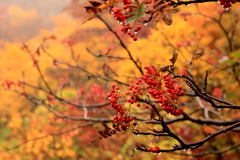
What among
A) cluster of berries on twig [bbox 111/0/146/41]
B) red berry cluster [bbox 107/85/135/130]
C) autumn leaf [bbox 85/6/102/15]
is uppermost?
cluster of berries on twig [bbox 111/0/146/41]

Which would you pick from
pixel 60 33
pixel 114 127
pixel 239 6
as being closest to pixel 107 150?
pixel 114 127

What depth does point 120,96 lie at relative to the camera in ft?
3.45

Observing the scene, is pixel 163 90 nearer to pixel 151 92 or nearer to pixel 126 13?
pixel 151 92

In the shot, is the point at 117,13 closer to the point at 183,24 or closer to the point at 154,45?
the point at 154,45

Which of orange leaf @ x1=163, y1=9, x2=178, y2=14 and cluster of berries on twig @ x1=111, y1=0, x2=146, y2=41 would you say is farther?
orange leaf @ x1=163, y1=9, x2=178, y2=14

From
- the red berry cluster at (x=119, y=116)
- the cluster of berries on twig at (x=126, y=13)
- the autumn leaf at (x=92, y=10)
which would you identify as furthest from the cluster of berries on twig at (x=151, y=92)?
the autumn leaf at (x=92, y=10)

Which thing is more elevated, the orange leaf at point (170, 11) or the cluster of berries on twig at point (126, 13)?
the orange leaf at point (170, 11)

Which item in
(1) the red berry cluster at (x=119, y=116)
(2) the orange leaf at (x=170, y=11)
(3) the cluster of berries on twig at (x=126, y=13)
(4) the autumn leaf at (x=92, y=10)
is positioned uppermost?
(2) the orange leaf at (x=170, y=11)

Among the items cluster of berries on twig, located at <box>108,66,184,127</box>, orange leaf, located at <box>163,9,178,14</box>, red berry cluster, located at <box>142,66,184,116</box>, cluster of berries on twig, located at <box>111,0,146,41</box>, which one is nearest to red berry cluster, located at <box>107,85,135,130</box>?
cluster of berries on twig, located at <box>108,66,184,127</box>

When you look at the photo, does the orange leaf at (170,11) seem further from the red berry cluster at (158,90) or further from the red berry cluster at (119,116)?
the red berry cluster at (119,116)

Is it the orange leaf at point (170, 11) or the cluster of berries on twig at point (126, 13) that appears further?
the orange leaf at point (170, 11)

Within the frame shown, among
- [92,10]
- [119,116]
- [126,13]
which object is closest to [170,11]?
[126,13]

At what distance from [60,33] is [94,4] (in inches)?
691

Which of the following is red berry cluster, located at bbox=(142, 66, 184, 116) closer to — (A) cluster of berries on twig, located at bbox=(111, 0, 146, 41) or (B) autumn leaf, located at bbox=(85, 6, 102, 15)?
(A) cluster of berries on twig, located at bbox=(111, 0, 146, 41)
